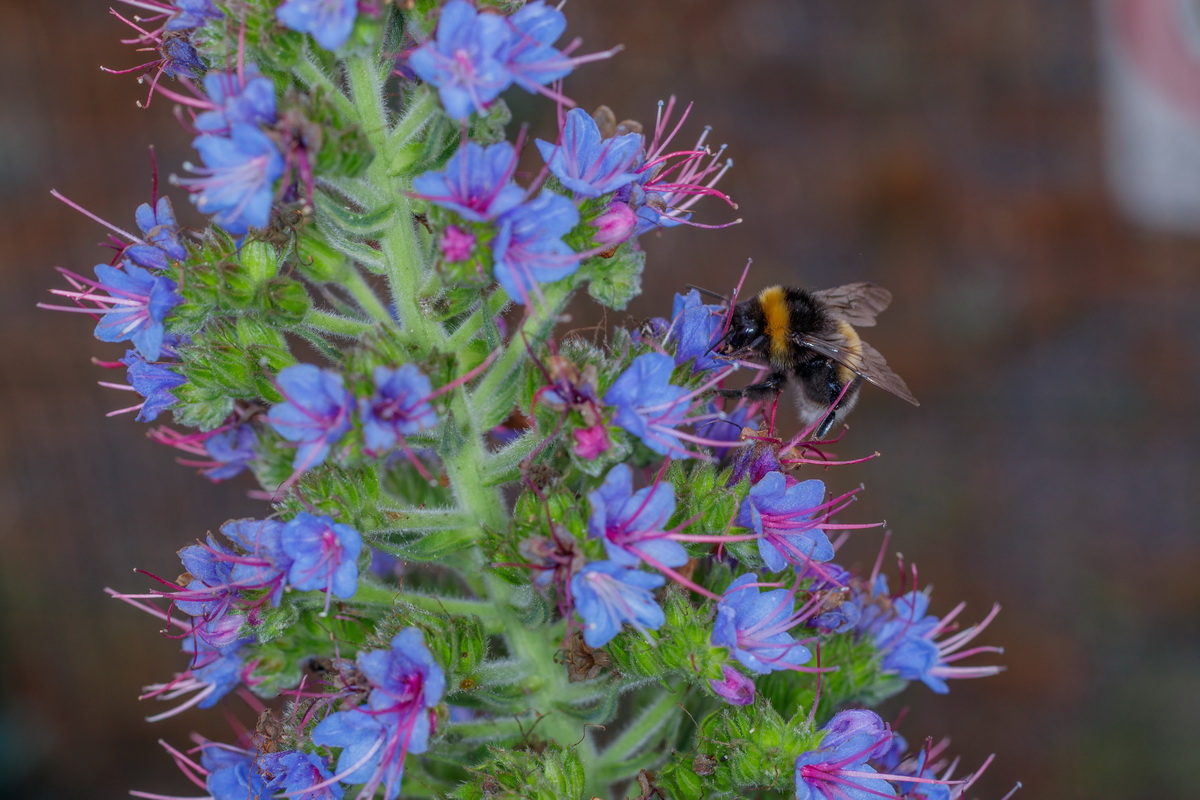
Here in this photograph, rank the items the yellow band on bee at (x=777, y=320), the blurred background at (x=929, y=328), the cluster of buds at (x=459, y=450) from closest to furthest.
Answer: the cluster of buds at (x=459, y=450) → the yellow band on bee at (x=777, y=320) → the blurred background at (x=929, y=328)

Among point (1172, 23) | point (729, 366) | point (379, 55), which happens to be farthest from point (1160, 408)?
point (379, 55)

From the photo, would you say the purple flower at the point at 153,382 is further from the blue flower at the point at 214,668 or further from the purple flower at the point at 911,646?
the purple flower at the point at 911,646

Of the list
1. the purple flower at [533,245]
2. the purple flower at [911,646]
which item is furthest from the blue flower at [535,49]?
the purple flower at [911,646]

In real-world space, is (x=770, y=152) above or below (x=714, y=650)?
above

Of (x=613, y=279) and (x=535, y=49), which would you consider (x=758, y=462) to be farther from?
(x=535, y=49)

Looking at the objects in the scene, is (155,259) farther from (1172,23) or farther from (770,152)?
(1172,23)

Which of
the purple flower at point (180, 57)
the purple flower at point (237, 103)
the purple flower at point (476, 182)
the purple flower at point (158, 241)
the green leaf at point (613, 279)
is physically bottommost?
the green leaf at point (613, 279)

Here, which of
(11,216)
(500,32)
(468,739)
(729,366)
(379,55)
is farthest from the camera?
(11,216)

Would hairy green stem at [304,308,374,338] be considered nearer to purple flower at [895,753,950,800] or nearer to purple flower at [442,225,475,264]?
purple flower at [442,225,475,264]
